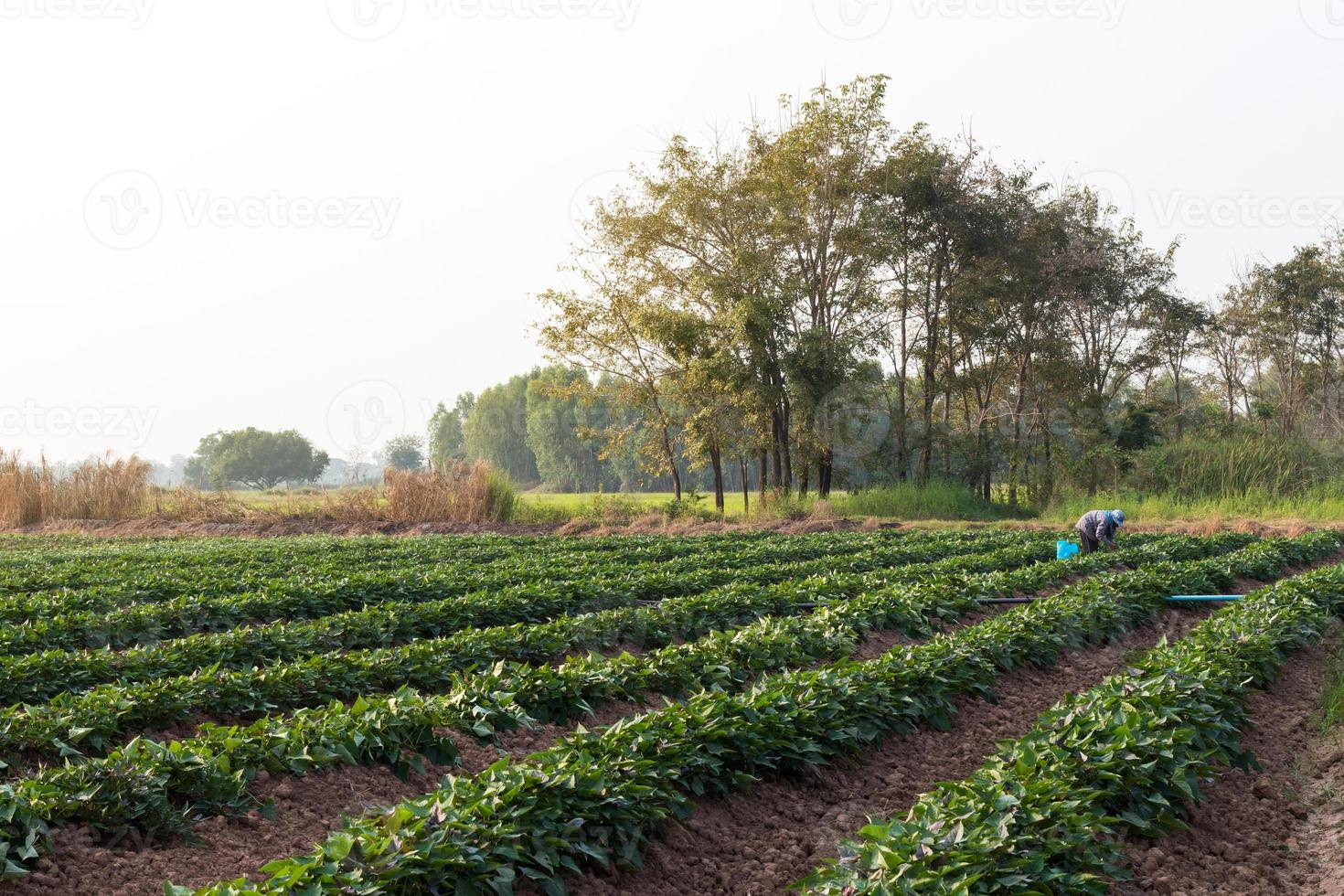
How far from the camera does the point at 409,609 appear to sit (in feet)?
31.1

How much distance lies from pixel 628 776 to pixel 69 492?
28.4 meters

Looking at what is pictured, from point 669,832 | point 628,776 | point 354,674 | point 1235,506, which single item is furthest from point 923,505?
point 628,776

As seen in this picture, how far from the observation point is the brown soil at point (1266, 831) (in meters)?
4.64

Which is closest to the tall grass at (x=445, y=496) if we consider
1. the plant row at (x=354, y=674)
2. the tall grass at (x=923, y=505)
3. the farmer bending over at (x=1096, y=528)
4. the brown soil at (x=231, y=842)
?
the tall grass at (x=923, y=505)

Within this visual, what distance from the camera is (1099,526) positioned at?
14625mm

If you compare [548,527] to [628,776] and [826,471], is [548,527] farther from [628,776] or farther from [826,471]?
[628,776]

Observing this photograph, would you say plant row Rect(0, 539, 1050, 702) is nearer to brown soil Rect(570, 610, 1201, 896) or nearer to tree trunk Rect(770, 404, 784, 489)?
brown soil Rect(570, 610, 1201, 896)

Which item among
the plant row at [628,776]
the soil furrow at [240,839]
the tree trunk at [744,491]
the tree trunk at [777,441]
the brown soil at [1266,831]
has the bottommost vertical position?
the brown soil at [1266,831]

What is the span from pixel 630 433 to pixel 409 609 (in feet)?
69.6

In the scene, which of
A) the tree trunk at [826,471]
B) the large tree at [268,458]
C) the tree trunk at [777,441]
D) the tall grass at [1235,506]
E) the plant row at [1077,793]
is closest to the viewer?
the plant row at [1077,793]

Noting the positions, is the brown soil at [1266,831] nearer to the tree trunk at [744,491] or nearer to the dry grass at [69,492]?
the tree trunk at [744,491]

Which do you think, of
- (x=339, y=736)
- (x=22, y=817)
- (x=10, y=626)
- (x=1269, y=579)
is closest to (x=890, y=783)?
(x=339, y=736)

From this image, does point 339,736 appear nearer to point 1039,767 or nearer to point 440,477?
point 1039,767

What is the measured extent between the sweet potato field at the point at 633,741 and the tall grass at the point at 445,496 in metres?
15.1
